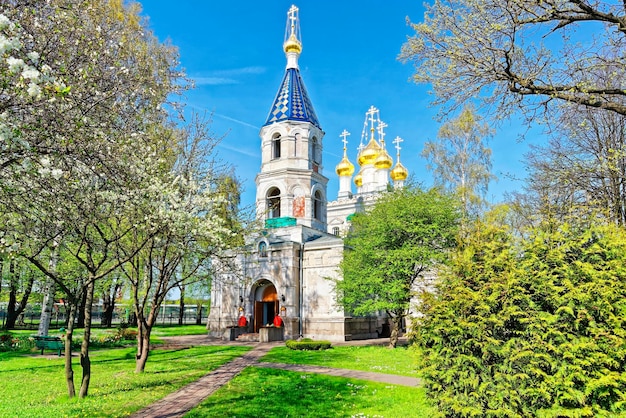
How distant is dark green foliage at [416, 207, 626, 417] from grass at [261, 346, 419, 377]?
254 inches

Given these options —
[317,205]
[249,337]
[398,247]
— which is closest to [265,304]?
[249,337]

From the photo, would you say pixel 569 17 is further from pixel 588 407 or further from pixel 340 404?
pixel 340 404

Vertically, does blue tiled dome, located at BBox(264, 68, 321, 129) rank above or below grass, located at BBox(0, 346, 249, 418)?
above

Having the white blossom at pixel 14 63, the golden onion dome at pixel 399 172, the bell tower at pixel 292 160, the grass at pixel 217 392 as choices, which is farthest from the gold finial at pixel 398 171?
the white blossom at pixel 14 63

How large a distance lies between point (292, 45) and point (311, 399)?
25.8 metres

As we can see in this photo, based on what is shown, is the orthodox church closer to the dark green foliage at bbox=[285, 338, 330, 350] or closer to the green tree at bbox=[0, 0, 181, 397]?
the dark green foliage at bbox=[285, 338, 330, 350]

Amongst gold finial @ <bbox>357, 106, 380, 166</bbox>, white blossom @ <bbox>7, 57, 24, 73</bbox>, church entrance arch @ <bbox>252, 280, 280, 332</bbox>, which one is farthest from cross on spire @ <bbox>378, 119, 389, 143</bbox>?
white blossom @ <bbox>7, 57, 24, 73</bbox>

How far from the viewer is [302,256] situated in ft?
88.0

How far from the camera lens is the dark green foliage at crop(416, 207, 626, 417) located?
5.94 meters

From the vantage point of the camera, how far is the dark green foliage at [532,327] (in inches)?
234

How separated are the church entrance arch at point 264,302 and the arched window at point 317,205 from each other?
→ 5317 millimetres

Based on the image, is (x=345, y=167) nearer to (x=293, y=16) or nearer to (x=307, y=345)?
(x=293, y=16)

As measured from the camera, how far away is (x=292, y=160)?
28094mm

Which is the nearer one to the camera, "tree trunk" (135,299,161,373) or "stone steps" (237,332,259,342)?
"tree trunk" (135,299,161,373)
